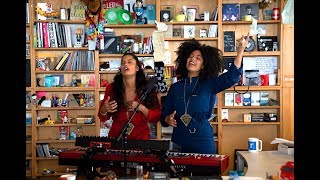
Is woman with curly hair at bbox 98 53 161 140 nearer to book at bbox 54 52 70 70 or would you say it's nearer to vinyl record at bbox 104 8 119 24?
vinyl record at bbox 104 8 119 24

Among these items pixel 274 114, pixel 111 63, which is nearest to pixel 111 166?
pixel 111 63

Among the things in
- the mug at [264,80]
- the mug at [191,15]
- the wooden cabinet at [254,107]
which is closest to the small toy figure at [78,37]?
the mug at [191,15]

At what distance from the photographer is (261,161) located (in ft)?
8.96

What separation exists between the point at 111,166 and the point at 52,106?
3199 millimetres

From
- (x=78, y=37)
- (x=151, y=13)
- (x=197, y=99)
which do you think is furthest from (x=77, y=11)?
(x=197, y=99)

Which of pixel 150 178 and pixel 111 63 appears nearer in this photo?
pixel 150 178

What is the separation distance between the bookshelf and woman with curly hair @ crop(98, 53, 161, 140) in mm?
2026

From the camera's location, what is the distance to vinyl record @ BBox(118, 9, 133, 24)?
5086 mm

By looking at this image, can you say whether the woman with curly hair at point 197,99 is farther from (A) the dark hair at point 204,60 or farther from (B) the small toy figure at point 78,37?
(B) the small toy figure at point 78,37

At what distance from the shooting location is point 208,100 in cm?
275

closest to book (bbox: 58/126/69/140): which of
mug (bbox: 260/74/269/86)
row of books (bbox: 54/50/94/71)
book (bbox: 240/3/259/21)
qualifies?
row of books (bbox: 54/50/94/71)

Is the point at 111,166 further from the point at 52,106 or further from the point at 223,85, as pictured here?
the point at 52,106

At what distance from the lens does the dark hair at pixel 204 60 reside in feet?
9.31

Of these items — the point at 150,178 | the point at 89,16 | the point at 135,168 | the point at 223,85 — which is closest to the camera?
the point at 150,178
